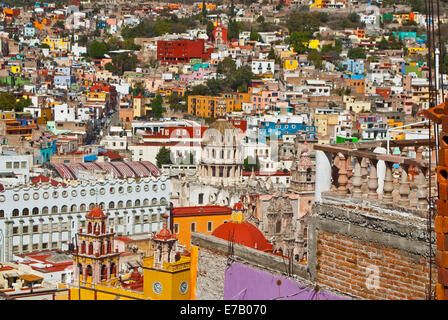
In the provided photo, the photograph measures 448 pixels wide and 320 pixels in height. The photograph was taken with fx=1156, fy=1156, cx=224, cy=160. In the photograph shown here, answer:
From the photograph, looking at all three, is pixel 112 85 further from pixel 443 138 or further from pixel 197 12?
pixel 443 138

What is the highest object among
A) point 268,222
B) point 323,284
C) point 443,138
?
point 443,138

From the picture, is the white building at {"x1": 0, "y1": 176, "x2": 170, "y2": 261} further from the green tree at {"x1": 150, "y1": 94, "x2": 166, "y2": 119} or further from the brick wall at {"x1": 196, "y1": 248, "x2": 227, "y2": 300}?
the green tree at {"x1": 150, "y1": 94, "x2": 166, "y2": 119}

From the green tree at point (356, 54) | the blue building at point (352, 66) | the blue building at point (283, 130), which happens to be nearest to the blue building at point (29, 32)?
the green tree at point (356, 54)

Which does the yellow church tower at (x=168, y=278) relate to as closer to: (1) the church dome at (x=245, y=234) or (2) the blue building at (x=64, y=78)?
(1) the church dome at (x=245, y=234)

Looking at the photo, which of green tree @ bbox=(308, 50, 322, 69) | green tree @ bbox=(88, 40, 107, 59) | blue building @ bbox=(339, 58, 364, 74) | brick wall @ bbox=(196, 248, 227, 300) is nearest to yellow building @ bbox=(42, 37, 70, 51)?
green tree @ bbox=(88, 40, 107, 59)

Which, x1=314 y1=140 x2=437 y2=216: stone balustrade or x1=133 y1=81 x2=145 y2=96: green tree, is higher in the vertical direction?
x1=314 y1=140 x2=437 y2=216: stone balustrade
